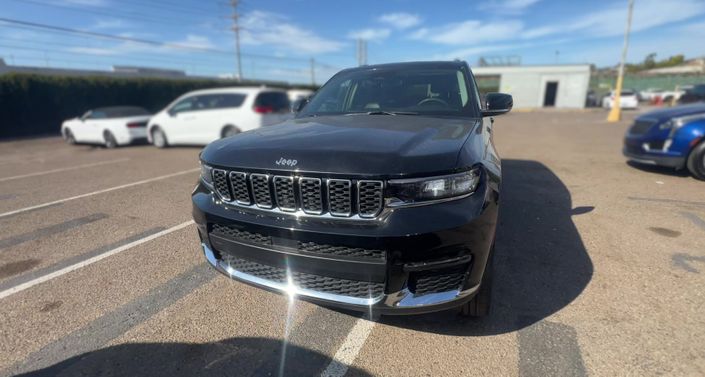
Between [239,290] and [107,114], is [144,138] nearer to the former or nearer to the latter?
[107,114]

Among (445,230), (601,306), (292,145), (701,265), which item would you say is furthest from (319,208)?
(701,265)

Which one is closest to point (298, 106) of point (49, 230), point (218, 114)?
point (49, 230)

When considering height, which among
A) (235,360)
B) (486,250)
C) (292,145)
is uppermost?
(292,145)

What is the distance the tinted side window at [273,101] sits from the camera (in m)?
9.38

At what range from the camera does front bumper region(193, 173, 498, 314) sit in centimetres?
178

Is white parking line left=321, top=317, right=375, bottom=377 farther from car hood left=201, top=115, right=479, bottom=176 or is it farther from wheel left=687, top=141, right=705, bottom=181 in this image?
wheel left=687, top=141, right=705, bottom=181

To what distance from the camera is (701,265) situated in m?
3.05

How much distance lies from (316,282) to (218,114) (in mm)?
8625

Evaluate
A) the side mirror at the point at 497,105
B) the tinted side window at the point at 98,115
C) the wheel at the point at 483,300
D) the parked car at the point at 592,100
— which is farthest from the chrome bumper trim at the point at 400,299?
the parked car at the point at 592,100

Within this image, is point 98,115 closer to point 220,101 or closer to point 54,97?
point 220,101

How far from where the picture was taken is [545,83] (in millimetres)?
35000

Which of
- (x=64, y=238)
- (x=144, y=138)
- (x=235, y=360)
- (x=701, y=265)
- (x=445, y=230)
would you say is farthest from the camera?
(x=144, y=138)

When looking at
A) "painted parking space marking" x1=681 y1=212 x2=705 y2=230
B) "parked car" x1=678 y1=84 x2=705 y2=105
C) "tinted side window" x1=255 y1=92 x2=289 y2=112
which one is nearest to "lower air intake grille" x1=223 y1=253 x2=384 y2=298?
"painted parking space marking" x1=681 y1=212 x2=705 y2=230

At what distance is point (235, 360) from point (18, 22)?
25548 mm
